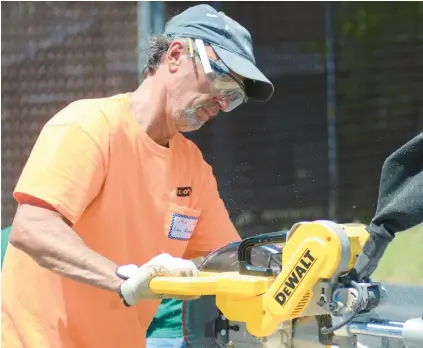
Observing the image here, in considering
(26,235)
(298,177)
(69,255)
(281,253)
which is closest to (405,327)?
(281,253)

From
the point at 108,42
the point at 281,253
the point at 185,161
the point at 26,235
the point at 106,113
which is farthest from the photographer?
the point at 108,42

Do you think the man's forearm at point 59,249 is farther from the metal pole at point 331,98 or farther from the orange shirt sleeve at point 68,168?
the metal pole at point 331,98

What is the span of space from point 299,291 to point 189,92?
0.82 m

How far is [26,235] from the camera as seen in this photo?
2.21m

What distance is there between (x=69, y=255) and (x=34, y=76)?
3258 mm

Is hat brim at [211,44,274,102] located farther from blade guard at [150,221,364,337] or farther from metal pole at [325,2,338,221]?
metal pole at [325,2,338,221]

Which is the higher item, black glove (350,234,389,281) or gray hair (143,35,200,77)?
gray hair (143,35,200,77)

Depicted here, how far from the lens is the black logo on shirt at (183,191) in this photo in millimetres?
2553

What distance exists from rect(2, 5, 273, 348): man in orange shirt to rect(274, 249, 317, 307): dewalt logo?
0.41m

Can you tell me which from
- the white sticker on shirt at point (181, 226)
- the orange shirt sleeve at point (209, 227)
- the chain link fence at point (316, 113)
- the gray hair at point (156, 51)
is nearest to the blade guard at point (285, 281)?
the white sticker on shirt at point (181, 226)

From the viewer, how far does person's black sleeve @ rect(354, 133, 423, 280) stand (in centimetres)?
177

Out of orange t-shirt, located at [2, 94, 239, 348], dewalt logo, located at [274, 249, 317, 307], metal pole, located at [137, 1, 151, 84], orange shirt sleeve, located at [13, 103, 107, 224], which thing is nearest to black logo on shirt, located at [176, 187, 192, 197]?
orange t-shirt, located at [2, 94, 239, 348]

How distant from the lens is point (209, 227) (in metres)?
2.70

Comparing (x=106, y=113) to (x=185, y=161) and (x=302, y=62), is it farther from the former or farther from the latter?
(x=302, y=62)
